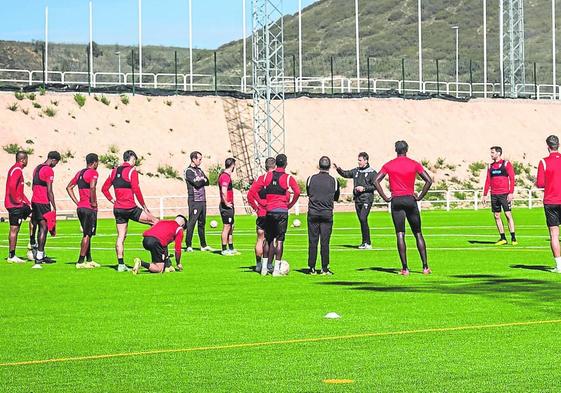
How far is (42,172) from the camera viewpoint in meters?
27.5

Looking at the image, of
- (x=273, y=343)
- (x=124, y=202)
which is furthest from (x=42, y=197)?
(x=273, y=343)

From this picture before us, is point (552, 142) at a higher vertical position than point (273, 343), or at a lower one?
higher

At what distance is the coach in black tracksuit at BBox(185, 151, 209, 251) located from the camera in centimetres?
3116

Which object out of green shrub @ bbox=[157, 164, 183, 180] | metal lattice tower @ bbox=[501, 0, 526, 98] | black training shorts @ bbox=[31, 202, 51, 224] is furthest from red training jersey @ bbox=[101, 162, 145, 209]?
metal lattice tower @ bbox=[501, 0, 526, 98]

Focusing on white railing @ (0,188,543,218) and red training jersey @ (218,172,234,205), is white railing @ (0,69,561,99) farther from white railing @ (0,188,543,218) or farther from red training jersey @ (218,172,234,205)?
red training jersey @ (218,172,234,205)

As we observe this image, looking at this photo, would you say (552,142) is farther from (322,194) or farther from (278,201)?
(278,201)

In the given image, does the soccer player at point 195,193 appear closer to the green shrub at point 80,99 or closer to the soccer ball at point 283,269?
the soccer ball at point 283,269

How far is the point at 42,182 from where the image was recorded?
27516mm

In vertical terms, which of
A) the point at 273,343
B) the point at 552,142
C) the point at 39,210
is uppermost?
the point at 552,142

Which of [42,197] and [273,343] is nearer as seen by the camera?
[273,343]

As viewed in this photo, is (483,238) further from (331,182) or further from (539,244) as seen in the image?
(331,182)

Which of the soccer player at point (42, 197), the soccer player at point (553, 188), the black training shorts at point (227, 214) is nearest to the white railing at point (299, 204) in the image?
the black training shorts at point (227, 214)

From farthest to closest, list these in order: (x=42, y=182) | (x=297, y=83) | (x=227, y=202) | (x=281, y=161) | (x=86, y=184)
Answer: (x=297, y=83) → (x=227, y=202) → (x=42, y=182) → (x=86, y=184) → (x=281, y=161)

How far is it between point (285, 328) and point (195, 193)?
16.3 meters
